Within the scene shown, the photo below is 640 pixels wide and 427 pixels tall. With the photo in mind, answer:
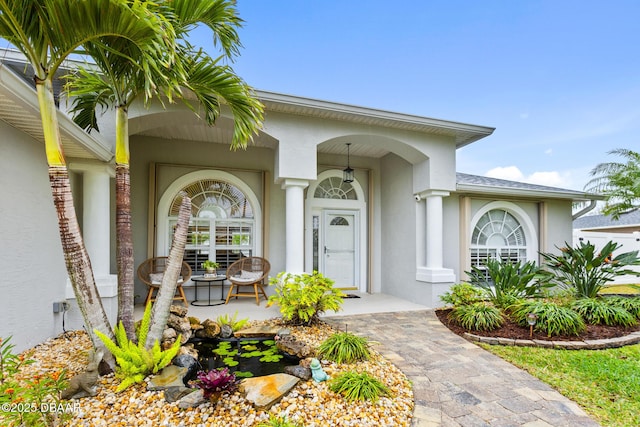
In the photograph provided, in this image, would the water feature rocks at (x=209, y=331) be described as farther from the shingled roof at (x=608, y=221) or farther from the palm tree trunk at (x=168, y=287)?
the shingled roof at (x=608, y=221)

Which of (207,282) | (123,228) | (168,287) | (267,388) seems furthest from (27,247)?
(207,282)

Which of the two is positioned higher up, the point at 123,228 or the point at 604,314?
the point at 123,228

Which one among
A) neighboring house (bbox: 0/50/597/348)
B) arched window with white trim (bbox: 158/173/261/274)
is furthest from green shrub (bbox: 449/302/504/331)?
arched window with white trim (bbox: 158/173/261/274)

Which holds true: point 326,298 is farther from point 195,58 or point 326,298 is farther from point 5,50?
point 5,50

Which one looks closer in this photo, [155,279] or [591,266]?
[591,266]

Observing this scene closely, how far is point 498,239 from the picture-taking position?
6.95 m

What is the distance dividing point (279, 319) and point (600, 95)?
43.5 feet

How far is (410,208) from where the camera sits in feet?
20.2

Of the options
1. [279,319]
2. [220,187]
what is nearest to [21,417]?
[279,319]

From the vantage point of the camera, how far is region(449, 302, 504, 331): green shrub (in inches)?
161

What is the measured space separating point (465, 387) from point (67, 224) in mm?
3590

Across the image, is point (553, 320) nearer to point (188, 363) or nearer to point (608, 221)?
point (188, 363)

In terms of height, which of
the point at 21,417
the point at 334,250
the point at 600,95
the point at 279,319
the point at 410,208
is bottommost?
the point at 279,319

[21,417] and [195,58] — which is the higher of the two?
[195,58]
